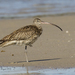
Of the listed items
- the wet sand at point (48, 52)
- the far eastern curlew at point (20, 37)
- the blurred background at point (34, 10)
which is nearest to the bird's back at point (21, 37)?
the far eastern curlew at point (20, 37)

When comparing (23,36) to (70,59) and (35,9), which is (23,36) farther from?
(35,9)

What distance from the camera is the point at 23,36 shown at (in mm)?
9305

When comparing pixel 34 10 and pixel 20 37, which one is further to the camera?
pixel 34 10

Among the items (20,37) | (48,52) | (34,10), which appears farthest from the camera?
(34,10)

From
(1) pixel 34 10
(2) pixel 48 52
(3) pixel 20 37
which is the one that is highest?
(1) pixel 34 10

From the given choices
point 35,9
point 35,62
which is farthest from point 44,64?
point 35,9

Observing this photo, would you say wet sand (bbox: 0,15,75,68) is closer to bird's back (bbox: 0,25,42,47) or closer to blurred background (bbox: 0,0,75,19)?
bird's back (bbox: 0,25,42,47)

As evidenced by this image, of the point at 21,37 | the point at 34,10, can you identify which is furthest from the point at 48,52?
the point at 34,10

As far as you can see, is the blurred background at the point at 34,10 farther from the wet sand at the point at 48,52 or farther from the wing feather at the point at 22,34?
the wing feather at the point at 22,34

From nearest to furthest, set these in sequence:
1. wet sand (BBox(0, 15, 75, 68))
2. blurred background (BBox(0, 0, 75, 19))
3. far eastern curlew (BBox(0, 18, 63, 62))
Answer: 1. wet sand (BBox(0, 15, 75, 68))
2. far eastern curlew (BBox(0, 18, 63, 62))
3. blurred background (BBox(0, 0, 75, 19))

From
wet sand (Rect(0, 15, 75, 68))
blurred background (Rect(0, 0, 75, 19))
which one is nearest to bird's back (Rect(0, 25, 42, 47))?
wet sand (Rect(0, 15, 75, 68))

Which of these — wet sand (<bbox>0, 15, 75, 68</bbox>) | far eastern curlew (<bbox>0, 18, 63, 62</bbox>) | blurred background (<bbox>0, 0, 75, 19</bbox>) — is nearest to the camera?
wet sand (<bbox>0, 15, 75, 68</bbox>)

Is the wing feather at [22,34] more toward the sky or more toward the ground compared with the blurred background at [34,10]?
more toward the ground

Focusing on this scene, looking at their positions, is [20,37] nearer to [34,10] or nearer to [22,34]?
[22,34]
